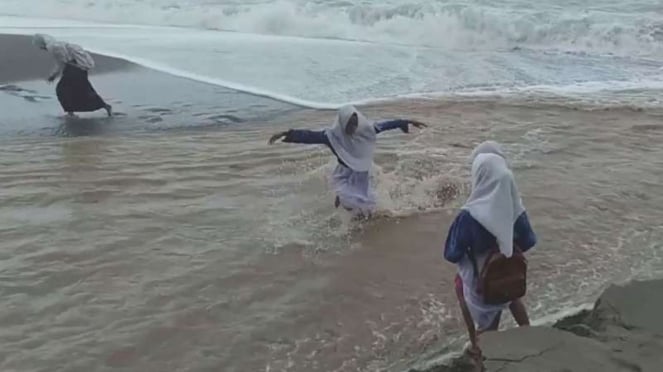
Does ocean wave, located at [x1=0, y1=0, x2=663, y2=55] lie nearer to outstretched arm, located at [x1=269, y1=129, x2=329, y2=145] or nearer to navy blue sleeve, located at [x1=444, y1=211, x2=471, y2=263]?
outstretched arm, located at [x1=269, y1=129, x2=329, y2=145]

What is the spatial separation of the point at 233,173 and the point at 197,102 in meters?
3.98

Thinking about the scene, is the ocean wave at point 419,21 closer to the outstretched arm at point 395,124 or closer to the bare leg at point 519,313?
the outstretched arm at point 395,124

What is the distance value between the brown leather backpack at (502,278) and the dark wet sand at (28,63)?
10.8m

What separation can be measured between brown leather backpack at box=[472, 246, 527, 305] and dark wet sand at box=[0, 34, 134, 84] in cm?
1082

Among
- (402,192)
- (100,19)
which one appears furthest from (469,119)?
(100,19)

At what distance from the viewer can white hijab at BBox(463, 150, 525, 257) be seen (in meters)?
4.50

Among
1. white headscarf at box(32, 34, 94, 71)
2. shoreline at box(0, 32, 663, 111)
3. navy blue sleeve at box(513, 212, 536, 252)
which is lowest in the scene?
shoreline at box(0, 32, 663, 111)

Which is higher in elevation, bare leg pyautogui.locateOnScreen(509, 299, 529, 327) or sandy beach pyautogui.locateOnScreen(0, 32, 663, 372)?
bare leg pyautogui.locateOnScreen(509, 299, 529, 327)

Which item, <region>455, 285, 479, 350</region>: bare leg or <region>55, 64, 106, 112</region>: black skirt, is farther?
<region>55, 64, 106, 112</region>: black skirt

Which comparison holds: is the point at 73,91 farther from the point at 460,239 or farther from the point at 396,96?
the point at 460,239

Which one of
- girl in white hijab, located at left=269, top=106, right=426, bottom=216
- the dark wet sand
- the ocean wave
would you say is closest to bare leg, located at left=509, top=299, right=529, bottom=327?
girl in white hijab, located at left=269, top=106, right=426, bottom=216

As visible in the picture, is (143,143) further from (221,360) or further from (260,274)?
(221,360)

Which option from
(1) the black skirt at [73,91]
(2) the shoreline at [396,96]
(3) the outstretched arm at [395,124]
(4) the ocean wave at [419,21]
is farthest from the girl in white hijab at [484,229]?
(4) the ocean wave at [419,21]

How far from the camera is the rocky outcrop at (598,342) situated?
435 centimetres
